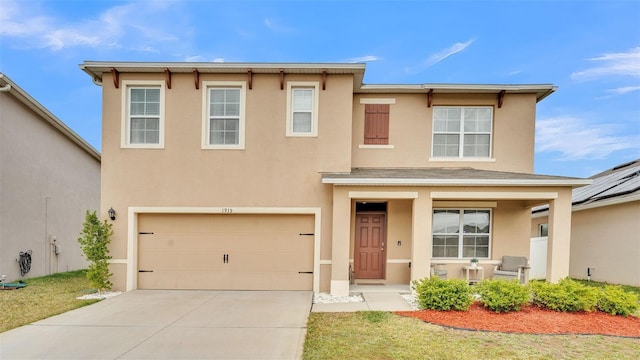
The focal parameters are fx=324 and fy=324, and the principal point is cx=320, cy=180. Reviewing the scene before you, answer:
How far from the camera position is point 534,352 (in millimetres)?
4840

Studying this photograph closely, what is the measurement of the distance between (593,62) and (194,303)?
17334 millimetres

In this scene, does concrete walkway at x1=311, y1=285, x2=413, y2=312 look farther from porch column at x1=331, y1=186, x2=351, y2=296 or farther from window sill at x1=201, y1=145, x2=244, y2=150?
window sill at x1=201, y1=145, x2=244, y2=150

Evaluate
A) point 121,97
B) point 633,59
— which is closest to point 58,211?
point 121,97

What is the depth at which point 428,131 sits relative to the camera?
995cm

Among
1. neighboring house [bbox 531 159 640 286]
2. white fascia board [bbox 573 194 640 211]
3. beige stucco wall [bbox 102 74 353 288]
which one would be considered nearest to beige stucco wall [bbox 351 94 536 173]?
beige stucco wall [bbox 102 74 353 288]

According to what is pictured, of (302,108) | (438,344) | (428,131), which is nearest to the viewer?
(438,344)

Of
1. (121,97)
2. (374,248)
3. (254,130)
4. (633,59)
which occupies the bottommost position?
(374,248)

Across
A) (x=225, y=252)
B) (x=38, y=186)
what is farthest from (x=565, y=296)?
(x=38, y=186)

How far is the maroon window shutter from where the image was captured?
32.7ft

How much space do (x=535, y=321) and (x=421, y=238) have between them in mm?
2833

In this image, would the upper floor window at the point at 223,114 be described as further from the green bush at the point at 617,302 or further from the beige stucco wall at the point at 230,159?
the green bush at the point at 617,302

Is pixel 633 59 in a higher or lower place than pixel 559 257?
higher

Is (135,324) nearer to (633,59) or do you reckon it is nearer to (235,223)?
(235,223)

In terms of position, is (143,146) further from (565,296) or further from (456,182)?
(565,296)
